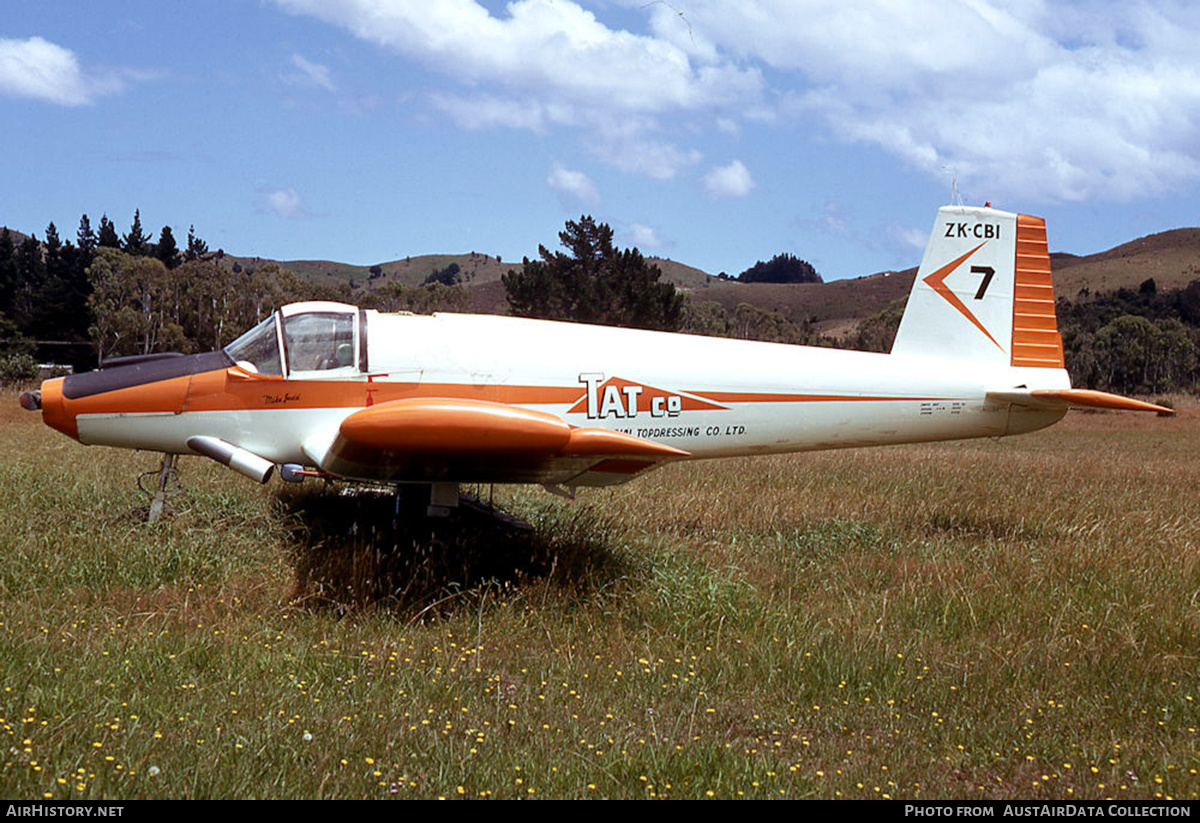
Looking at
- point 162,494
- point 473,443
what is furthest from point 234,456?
point 473,443

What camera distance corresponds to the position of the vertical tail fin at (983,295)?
8.85 meters

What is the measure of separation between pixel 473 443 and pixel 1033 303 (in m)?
6.15

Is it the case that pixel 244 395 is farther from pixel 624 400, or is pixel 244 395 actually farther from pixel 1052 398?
pixel 1052 398

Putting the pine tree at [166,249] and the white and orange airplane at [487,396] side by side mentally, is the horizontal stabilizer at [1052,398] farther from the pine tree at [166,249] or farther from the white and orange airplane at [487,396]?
the pine tree at [166,249]

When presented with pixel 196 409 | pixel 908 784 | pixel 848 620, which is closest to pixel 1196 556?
pixel 848 620

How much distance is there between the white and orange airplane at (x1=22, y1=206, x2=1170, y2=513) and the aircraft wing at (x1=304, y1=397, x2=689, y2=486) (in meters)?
0.03

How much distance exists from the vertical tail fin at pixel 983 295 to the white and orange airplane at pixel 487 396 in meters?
0.54

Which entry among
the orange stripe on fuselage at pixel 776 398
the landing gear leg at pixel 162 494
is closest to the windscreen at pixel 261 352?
the landing gear leg at pixel 162 494

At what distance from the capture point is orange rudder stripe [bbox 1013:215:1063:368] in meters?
8.91

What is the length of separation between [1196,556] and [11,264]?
82901mm

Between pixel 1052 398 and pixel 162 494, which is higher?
pixel 1052 398

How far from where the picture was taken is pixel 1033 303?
899cm

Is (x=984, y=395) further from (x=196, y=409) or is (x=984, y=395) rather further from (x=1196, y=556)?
(x=196, y=409)

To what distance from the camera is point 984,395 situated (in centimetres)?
862
